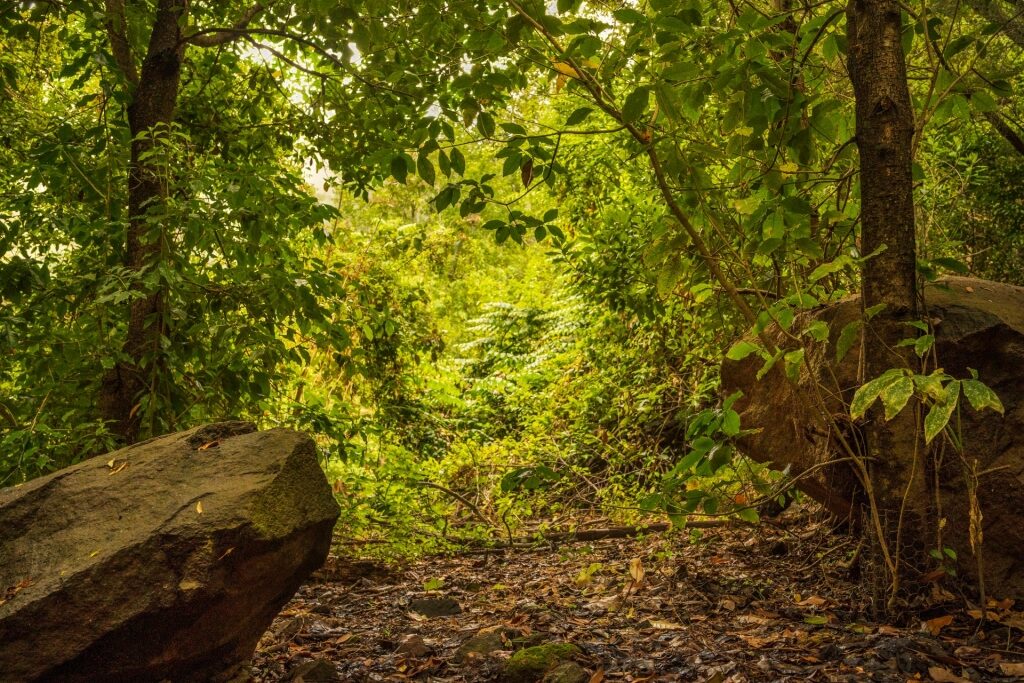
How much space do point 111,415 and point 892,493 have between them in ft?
15.1

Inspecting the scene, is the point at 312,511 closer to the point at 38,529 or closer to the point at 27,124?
the point at 38,529

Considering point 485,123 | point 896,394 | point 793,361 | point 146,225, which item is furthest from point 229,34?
point 896,394

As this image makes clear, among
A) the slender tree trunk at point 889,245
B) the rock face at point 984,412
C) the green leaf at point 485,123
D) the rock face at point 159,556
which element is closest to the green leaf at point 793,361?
the rock face at point 984,412

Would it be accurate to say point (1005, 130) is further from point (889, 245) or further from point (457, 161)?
point (457, 161)

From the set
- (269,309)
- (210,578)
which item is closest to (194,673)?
(210,578)

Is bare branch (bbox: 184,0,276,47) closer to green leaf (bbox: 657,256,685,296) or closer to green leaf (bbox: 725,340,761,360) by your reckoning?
green leaf (bbox: 657,256,685,296)

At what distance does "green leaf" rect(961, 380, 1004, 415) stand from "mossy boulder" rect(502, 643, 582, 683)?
1943 millimetres

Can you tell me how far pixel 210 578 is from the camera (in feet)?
9.64

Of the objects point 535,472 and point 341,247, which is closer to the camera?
point 535,472

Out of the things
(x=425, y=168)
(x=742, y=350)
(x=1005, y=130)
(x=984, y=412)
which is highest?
(x=1005, y=130)

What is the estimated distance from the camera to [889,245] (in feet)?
10.6

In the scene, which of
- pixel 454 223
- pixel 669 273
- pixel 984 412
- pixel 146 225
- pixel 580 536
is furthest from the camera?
pixel 454 223

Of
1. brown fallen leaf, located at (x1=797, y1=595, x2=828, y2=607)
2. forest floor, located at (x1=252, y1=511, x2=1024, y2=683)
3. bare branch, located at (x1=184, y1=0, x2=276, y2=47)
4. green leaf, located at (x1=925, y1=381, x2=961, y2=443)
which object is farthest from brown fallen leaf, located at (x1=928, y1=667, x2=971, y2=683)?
bare branch, located at (x1=184, y1=0, x2=276, y2=47)

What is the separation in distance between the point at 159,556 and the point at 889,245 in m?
3.25
